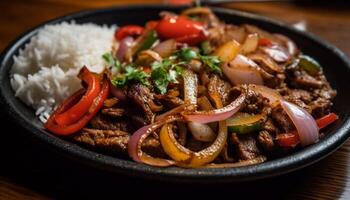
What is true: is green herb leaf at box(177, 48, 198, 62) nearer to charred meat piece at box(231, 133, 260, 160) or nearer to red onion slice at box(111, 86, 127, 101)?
red onion slice at box(111, 86, 127, 101)

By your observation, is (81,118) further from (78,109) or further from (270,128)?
(270,128)

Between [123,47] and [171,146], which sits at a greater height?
[123,47]

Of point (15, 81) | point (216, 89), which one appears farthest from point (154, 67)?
point (15, 81)

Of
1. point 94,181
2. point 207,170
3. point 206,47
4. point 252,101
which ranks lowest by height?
point 94,181

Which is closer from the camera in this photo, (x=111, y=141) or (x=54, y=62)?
(x=111, y=141)

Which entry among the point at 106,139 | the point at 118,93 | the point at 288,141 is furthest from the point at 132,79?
the point at 288,141

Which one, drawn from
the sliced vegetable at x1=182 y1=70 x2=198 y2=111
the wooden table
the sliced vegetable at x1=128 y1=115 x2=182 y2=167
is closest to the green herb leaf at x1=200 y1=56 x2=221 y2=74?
the sliced vegetable at x1=182 y1=70 x2=198 y2=111

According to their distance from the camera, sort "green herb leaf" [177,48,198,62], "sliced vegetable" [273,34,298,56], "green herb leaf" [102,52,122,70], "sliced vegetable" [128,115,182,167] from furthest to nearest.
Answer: "sliced vegetable" [273,34,298,56]
"green herb leaf" [102,52,122,70]
"green herb leaf" [177,48,198,62]
"sliced vegetable" [128,115,182,167]
